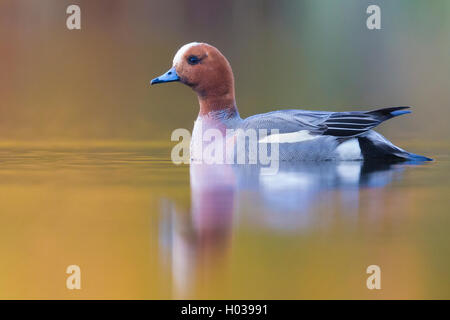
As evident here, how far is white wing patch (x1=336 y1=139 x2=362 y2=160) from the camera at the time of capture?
19.7 feet

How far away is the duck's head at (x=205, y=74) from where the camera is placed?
6.29 metres

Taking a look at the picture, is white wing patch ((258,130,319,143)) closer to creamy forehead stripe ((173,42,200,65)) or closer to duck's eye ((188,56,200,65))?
duck's eye ((188,56,200,65))

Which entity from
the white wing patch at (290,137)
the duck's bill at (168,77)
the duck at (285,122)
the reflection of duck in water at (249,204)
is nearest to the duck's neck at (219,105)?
the duck at (285,122)

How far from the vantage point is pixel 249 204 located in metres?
3.82

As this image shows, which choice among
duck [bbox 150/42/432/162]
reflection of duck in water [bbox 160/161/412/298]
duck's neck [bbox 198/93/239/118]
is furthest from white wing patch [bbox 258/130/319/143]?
duck's neck [bbox 198/93/239/118]

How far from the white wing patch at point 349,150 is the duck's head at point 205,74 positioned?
45.6 inches

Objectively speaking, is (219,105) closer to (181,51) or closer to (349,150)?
(181,51)

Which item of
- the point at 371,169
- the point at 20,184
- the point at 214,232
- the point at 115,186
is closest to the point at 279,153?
the point at 371,169

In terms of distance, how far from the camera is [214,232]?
3.11m

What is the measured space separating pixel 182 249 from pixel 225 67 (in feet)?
12.4

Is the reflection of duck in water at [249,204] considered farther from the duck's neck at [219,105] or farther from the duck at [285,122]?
the duck's neck at [219,105]

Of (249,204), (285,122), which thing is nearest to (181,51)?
(285,122)

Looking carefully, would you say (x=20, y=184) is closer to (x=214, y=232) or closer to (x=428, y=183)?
(x=214, y=232)

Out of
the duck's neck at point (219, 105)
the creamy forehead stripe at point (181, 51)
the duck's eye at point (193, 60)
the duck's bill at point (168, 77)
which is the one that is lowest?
the duck's neck at point (219, 105)
